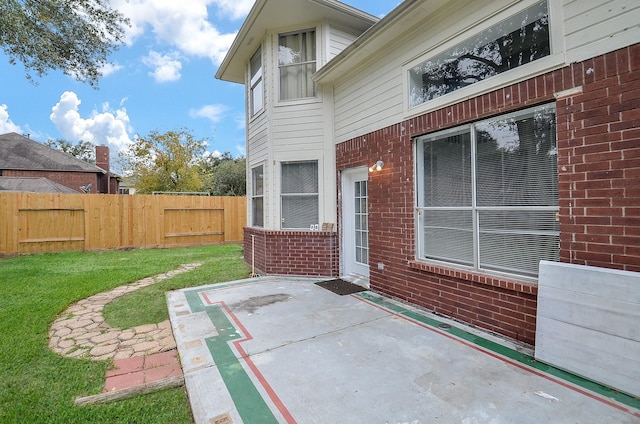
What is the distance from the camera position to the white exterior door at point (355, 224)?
593 centimetres

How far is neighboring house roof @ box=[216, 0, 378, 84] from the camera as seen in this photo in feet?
18.8

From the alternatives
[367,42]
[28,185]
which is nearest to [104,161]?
[28,185]

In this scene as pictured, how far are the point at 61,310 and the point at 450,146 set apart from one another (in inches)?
244

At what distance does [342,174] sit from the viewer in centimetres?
623

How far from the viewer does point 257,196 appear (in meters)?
7.37

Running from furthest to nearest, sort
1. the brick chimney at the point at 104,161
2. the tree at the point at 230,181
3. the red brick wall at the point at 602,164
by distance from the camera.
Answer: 1. the tree at the point at 230,181
2. the brick chimney at the point at 104,161
3. the red brick wall at the point at 602,164

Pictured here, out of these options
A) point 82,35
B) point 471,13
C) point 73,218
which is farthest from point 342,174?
point 73,218

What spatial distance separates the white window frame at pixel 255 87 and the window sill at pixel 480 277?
5004 millimetres

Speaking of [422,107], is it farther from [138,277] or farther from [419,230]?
[138,277]

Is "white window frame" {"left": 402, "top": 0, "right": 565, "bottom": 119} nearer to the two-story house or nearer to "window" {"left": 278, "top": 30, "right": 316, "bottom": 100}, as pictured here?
the two-story house

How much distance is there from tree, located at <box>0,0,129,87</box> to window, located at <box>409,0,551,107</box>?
7.13m

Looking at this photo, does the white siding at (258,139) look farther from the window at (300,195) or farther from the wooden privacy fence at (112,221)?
the wooden privacy fence at (112,221)

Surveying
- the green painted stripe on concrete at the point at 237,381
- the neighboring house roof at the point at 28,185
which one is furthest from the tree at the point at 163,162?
the green painted stripe on concrete at the point at 237,381

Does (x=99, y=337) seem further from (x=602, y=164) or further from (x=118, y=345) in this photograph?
(x=602, y=164)
